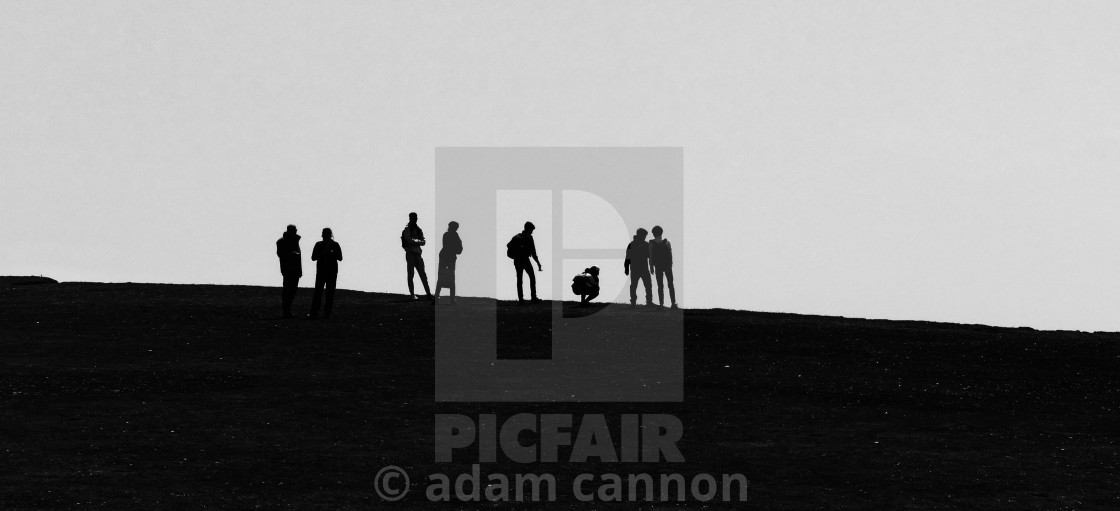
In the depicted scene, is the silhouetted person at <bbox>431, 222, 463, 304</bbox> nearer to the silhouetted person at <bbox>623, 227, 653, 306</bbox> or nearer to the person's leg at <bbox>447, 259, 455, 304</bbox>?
the person's leg at <bbox>447, 259, 455, 304</bbox>

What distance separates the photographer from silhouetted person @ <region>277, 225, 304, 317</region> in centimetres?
2680

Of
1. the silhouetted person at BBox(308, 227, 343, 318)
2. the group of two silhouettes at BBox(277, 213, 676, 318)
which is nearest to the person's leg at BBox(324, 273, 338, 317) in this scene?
the silhouetted person at BBox(308, 227, 343, 318)

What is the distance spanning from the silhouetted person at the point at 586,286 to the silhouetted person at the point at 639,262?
92 cm

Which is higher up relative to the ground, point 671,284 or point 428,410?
point 671,284

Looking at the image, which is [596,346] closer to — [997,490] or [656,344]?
[656,344]

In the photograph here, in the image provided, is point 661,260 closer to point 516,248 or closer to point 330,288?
point 516,248

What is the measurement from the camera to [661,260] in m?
30.3

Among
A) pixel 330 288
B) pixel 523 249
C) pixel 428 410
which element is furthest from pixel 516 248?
pixel 428 410

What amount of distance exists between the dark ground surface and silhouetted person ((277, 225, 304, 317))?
78cm

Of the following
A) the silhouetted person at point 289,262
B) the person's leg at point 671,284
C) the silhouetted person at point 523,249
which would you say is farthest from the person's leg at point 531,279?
the silhouetted person at point 289,262

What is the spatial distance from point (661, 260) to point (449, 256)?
4892 millimetres

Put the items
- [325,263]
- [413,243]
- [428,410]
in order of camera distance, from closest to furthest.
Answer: [428,410]
[325,263]
[413,243]

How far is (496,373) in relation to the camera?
20.1 meters

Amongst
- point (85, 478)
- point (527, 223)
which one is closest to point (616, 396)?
point (85, 478)
